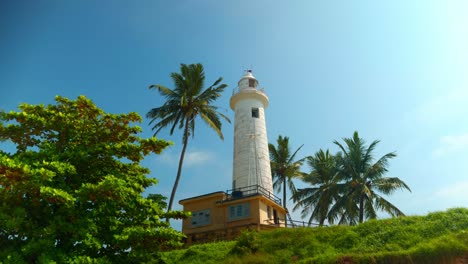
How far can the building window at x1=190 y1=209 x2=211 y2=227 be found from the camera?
81.9 feet

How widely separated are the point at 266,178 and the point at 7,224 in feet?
69.6

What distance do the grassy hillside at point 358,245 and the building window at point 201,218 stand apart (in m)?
6.92

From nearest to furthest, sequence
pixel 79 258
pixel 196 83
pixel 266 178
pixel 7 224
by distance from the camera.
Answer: pixel 7 224 < pixel 79 258 < pixel 266 178 < pixel 196 83

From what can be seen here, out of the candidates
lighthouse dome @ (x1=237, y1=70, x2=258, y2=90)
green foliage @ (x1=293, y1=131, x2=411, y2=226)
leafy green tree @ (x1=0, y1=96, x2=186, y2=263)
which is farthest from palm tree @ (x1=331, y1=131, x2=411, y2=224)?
leafy green tree @ (x1=0, y1=96, x2=186, y2=263)

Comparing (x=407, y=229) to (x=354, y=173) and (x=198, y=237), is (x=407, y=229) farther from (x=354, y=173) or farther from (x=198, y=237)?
(x=354, y=173)

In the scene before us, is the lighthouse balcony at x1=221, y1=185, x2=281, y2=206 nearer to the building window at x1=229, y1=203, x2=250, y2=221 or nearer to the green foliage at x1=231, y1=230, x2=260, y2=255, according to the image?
the building window at x1=229, y1=203, x2=250, y2=221

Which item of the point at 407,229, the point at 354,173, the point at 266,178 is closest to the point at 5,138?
the point at 407,229

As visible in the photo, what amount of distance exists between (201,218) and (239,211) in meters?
3.19

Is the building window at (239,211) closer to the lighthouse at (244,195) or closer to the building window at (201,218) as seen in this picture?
the lighthouse at (244,195)

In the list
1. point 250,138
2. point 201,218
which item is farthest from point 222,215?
point 250,138

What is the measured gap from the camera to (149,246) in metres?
11.5

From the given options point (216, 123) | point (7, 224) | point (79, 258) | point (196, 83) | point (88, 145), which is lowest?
point (79, 258)

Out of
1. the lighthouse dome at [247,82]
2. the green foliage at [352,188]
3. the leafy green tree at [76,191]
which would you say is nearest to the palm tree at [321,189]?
the green foliage at [352,188]

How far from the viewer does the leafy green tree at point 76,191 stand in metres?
9.18
